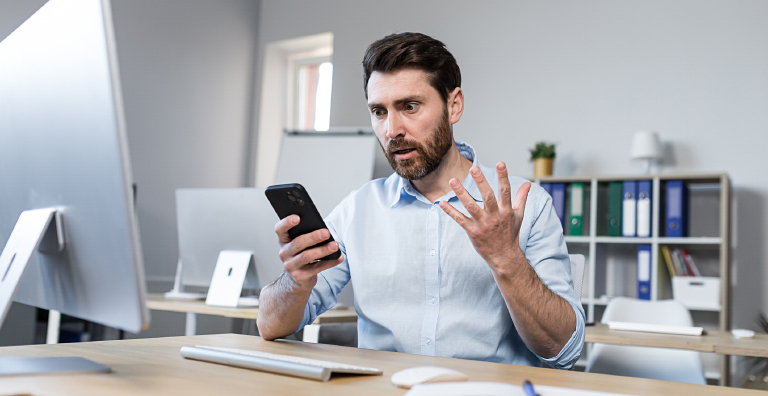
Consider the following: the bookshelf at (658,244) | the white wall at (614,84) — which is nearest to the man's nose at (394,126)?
the bookshelf at (658,244)

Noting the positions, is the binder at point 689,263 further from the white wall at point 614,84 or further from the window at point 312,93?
the window at point 312,93

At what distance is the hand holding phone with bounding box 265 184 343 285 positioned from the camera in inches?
37.0

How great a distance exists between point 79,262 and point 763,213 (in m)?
3.39

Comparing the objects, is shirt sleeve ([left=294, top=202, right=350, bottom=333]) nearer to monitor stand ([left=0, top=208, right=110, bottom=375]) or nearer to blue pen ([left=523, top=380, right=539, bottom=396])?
monitor stand ([left=0, top=208, right=110, bottom=375])

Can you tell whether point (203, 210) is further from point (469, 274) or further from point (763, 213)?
point (763, 213)

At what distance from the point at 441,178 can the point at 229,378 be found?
807 mm

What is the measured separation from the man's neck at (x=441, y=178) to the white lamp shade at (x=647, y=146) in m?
2.11

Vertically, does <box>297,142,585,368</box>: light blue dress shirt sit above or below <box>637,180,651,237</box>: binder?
below

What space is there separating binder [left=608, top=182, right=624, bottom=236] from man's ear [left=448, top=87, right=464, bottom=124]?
2.02 metres

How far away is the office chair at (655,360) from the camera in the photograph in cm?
213

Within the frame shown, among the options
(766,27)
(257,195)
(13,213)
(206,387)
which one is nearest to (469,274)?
(206,387)

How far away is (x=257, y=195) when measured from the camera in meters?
2.20

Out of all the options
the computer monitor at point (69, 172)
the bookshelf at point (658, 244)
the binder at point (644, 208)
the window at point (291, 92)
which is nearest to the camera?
the computer monitor at point (69, 172)

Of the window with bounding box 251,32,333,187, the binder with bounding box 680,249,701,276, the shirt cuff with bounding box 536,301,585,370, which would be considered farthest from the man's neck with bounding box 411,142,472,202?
the window with bounding box 251,32,333,187
